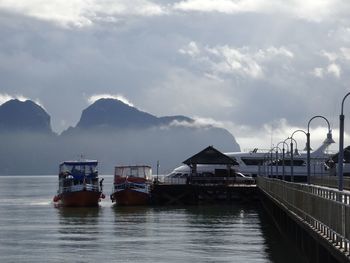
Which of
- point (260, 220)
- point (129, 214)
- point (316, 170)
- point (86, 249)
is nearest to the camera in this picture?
point (86, 249)

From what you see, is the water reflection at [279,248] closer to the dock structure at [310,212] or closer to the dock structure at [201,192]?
the dock structure at [310,212]

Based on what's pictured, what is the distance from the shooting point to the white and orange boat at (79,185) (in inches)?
3172

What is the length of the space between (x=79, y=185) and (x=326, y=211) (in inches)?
2304

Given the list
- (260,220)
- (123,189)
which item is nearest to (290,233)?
(260,220)

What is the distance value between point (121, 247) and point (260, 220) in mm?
22861

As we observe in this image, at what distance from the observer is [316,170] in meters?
131

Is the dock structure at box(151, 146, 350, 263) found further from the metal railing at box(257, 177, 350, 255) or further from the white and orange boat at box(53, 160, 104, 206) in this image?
→ the white and orange boat at box(53, 160, 104, 206)

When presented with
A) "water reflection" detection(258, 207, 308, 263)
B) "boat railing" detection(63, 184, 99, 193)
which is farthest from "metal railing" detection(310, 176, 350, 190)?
"boat railing" detection(63, 184, 99, 193)

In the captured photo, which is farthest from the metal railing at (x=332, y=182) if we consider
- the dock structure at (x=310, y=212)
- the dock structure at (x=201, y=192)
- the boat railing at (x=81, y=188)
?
the boat railing at (x=81, y=188)

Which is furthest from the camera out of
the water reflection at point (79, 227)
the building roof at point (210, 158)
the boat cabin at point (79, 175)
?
the building roof at point (210, 158)

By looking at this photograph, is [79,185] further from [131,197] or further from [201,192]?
[201,192]

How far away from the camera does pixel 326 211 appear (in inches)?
956

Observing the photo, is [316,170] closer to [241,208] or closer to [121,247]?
[241,208]

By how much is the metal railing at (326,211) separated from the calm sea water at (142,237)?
11.4 feet
